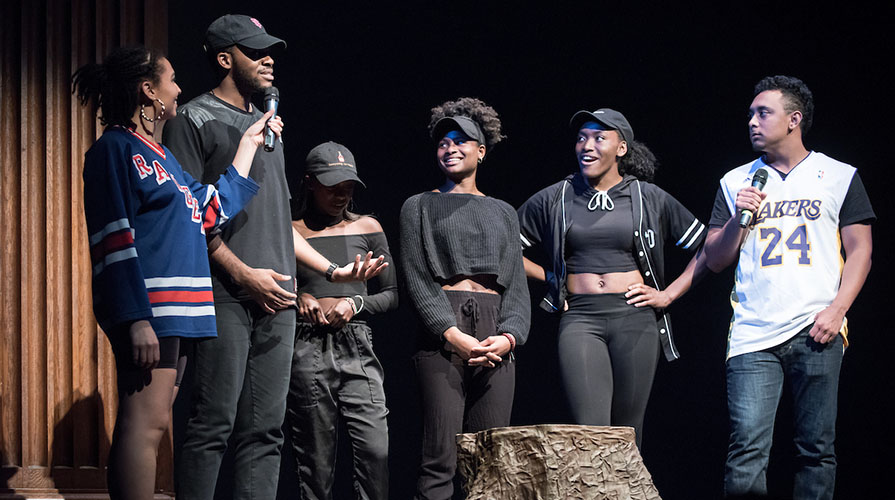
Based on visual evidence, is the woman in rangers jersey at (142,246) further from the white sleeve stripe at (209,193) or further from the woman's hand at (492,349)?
the woman's hand at (492,349)

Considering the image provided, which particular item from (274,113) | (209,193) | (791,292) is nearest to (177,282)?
(209,193)

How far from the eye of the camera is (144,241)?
92.2 inches

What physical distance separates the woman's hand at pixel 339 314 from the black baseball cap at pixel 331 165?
1.46ft

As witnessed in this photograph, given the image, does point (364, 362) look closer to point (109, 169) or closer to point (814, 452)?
point (109, 169)

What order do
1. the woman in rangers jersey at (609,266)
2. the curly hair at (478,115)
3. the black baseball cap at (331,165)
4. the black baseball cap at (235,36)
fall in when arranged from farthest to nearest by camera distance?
the curly hair at (478,115)
the black baseball cap at (331,165)
the woman in rangers jersey at (609,266)
the black baseball cap at (235,36)

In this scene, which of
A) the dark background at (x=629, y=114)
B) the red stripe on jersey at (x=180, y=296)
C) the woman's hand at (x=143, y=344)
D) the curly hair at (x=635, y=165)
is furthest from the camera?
the dark background at (x=629, y=114)

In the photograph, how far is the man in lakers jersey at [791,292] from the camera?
312 centimetres

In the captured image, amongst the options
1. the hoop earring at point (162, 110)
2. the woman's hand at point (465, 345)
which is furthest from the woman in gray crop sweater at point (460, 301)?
the hoop earring at point (162, 110)

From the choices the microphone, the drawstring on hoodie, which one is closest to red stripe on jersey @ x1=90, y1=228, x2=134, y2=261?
the microphone

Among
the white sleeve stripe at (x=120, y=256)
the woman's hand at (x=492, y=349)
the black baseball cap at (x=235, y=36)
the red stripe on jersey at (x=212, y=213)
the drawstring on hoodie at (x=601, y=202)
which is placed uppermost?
the black baseball cap at (x=235, y=36)

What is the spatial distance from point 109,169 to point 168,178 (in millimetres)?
147

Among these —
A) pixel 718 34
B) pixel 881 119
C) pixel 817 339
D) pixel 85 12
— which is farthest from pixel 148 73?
pixel 881 119

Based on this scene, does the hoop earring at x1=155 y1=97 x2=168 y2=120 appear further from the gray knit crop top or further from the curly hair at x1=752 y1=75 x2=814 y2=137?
the curly hair at x1=752 y1=75 x2=814 y2=137

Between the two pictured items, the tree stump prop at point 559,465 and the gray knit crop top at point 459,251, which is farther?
the gray knit crop top at point 459,251
